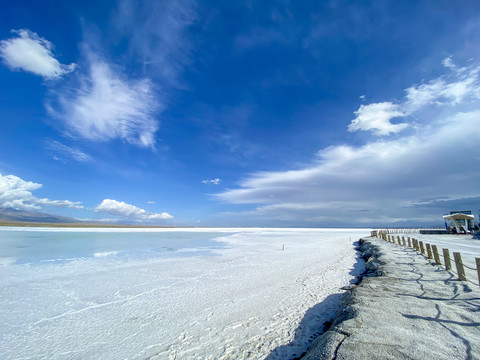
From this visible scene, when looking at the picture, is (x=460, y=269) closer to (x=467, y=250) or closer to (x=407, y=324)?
(x=407, y=324)

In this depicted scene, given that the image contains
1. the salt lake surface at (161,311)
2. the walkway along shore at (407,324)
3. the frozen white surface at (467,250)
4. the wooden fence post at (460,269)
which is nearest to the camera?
the walkway along shore at (407,324)

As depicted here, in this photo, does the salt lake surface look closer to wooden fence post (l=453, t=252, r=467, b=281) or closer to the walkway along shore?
the walkway along shore

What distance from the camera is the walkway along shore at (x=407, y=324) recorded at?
3869 mm

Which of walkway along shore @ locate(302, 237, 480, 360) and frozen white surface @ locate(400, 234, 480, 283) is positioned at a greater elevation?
frozen white surface @ locate(400, 234, 480, 283)

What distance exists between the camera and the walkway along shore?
387 cm

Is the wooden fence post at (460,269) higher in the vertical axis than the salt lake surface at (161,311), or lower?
higher

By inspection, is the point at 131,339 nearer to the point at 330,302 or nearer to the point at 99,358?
the point at 99,358

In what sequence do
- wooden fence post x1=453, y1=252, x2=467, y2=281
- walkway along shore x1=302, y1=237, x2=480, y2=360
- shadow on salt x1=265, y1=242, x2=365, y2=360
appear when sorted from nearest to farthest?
walkway along shore x1=302, y1=237, x2=480, y2=360
shadow on salt x1=265, y1=242, x2=365, y2=360
wooden fence post x1=453, y1=252, x2=467, y2=281

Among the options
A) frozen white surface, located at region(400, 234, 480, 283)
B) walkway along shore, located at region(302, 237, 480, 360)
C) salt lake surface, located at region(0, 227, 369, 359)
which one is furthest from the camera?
frozen white surface, located at region(400, 234, 480, 283)

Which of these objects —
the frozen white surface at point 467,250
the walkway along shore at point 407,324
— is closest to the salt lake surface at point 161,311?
the walkway along shore at point 407,324

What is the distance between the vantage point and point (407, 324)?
16.1 feet

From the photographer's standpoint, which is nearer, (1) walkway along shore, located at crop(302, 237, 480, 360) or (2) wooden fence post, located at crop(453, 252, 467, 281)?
(1) walkway along shore, located at crop(302, 237, 480, 360)

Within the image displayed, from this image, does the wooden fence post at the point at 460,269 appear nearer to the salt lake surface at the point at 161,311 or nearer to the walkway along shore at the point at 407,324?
the walkway along shore at the point at 407,324

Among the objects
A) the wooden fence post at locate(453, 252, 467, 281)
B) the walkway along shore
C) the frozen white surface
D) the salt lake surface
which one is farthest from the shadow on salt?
the wooden fence post at locate(453, 252, 467, 281)
